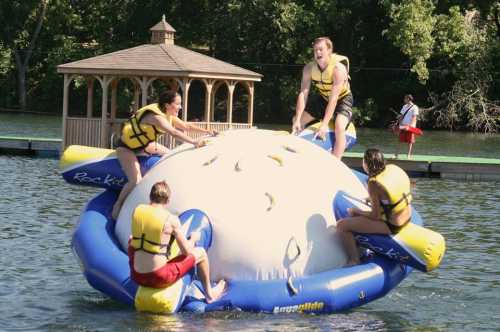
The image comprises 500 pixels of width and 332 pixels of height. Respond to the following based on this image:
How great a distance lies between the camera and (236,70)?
29.7 m

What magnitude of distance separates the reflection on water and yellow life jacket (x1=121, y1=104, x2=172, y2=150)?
1662mm

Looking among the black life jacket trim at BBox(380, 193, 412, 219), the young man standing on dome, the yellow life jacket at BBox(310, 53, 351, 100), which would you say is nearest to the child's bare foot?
the black life jacket trim at BBox(380, 193, 412, 219)

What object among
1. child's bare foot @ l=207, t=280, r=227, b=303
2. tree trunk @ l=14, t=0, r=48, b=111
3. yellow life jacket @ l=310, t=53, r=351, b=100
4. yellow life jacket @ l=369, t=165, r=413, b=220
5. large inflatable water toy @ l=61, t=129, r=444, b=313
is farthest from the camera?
tree trunk @ l=14, t=0, r=48, b=111

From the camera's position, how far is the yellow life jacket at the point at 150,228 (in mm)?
9234

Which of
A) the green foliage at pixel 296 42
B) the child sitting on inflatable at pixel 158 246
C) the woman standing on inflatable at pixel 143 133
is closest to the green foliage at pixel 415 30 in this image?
the green foliage at pixel 296 42

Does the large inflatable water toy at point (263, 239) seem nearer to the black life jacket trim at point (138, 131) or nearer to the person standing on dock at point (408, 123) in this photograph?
the black life jacket trim at point (138, 131)

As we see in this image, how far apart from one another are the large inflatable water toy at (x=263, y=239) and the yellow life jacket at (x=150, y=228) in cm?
40

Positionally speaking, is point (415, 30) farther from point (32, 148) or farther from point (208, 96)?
point (32, 148)

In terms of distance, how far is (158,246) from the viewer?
927 cm

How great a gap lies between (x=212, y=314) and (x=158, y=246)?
34.6 inches

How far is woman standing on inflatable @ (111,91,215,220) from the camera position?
1099cm

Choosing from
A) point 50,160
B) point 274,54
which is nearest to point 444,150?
point 50,160

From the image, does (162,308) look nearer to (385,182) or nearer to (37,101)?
(385,182)

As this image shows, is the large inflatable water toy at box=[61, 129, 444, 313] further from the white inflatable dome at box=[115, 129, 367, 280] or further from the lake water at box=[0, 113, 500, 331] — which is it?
the lake water at box=[0, 113, 500, 331]
